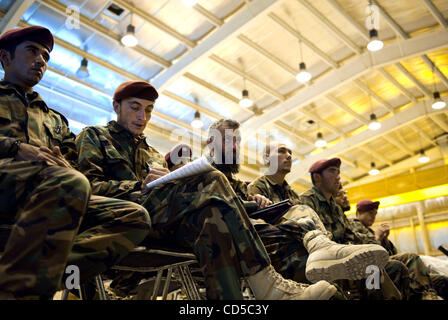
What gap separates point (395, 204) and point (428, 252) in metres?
1.98

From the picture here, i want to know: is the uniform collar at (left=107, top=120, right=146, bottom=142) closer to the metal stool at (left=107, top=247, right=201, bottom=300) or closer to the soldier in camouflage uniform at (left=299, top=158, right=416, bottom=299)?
the metal stool at (left=107, top=247, right=201, bottom=300)

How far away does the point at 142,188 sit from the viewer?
1.67 meters

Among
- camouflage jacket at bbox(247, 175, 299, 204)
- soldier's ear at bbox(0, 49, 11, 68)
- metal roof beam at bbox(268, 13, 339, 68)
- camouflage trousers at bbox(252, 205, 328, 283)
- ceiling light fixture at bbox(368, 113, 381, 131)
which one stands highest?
metal roof beam at bbox(268, 13, 339, 68)

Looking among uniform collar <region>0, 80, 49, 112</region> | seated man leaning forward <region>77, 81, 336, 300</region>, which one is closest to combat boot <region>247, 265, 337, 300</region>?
seated man leaning forward <region>77, 81, 336, 300</region>

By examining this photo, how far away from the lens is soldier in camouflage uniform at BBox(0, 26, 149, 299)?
1.03 metres

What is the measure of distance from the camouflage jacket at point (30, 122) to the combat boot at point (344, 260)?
4.09ft

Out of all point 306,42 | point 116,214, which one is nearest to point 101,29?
point 306,42

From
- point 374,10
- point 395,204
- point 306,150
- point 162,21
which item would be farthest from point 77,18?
point 395,204

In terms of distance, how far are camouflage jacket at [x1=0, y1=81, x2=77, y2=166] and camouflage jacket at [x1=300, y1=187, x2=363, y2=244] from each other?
2.21 m

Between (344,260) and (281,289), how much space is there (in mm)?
402

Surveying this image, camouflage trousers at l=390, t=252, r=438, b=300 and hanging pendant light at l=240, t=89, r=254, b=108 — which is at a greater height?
hanging pendant light at l=240, t=89, r=254, b=108

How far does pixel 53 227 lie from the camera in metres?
1.10

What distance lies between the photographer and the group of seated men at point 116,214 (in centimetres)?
110

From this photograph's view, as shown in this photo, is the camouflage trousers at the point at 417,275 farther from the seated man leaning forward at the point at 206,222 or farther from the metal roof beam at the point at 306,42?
the metal roof beam at the point at 306,42
